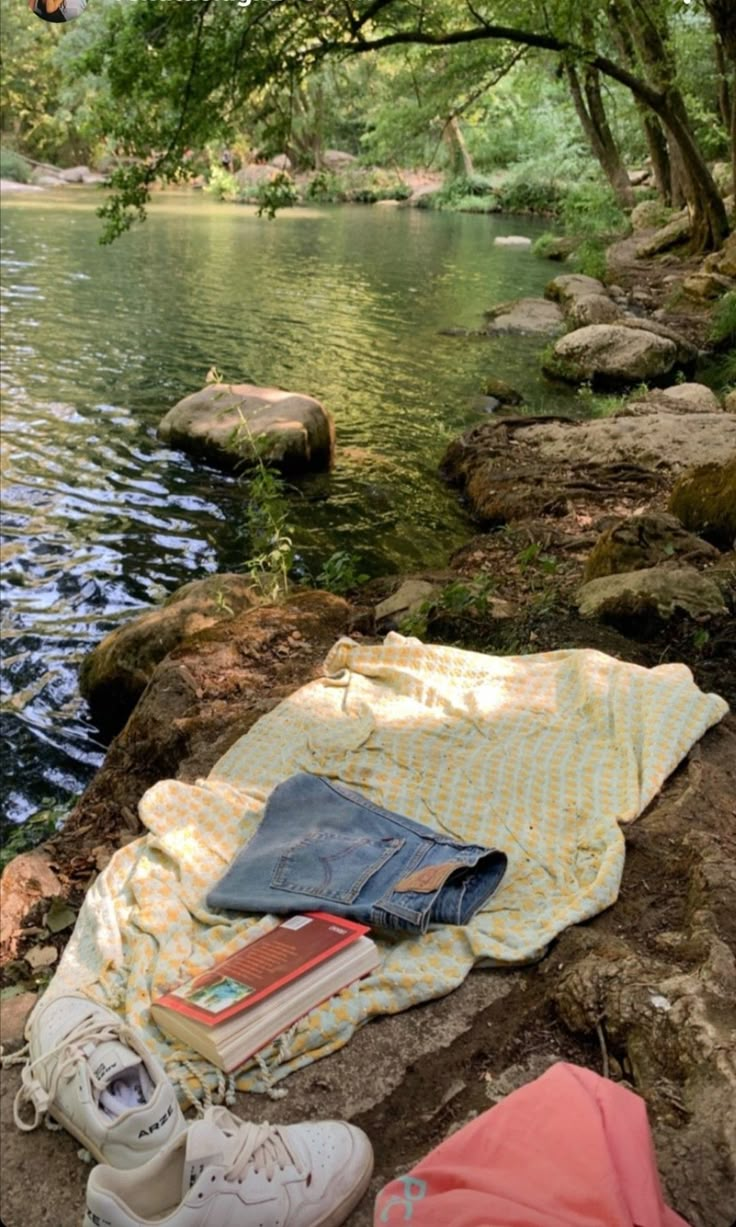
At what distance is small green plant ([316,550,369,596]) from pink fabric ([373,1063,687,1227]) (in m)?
4.43

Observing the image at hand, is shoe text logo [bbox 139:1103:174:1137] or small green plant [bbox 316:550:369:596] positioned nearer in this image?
shoe text logo [bbox 139:1103:174:1137]

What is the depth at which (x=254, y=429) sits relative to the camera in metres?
8.88

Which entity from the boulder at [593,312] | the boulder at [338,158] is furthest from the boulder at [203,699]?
the boulder at [338,158]

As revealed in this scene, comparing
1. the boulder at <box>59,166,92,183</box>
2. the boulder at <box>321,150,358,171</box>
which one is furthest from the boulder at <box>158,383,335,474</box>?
the boulder at <box>321,150,358,171</box>

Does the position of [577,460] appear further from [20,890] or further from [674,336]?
[20,890]

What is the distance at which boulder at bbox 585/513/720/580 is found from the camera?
5344 millimetres

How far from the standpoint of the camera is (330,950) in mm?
2443

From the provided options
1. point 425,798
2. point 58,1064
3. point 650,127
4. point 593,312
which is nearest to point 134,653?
point 425,798

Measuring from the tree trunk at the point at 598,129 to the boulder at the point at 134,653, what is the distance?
1725cm

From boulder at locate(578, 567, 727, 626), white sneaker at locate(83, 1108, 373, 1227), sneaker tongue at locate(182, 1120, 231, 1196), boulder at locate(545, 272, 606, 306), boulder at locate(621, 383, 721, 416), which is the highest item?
boulder at locate(545, 272, 606, 306)

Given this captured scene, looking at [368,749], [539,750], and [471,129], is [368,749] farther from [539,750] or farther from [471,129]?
[471,129]

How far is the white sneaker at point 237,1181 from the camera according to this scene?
1780 mm

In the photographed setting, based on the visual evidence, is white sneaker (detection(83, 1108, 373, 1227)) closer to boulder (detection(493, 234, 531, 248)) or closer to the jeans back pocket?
the jeans back pocket

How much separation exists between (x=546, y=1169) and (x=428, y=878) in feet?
3.43
